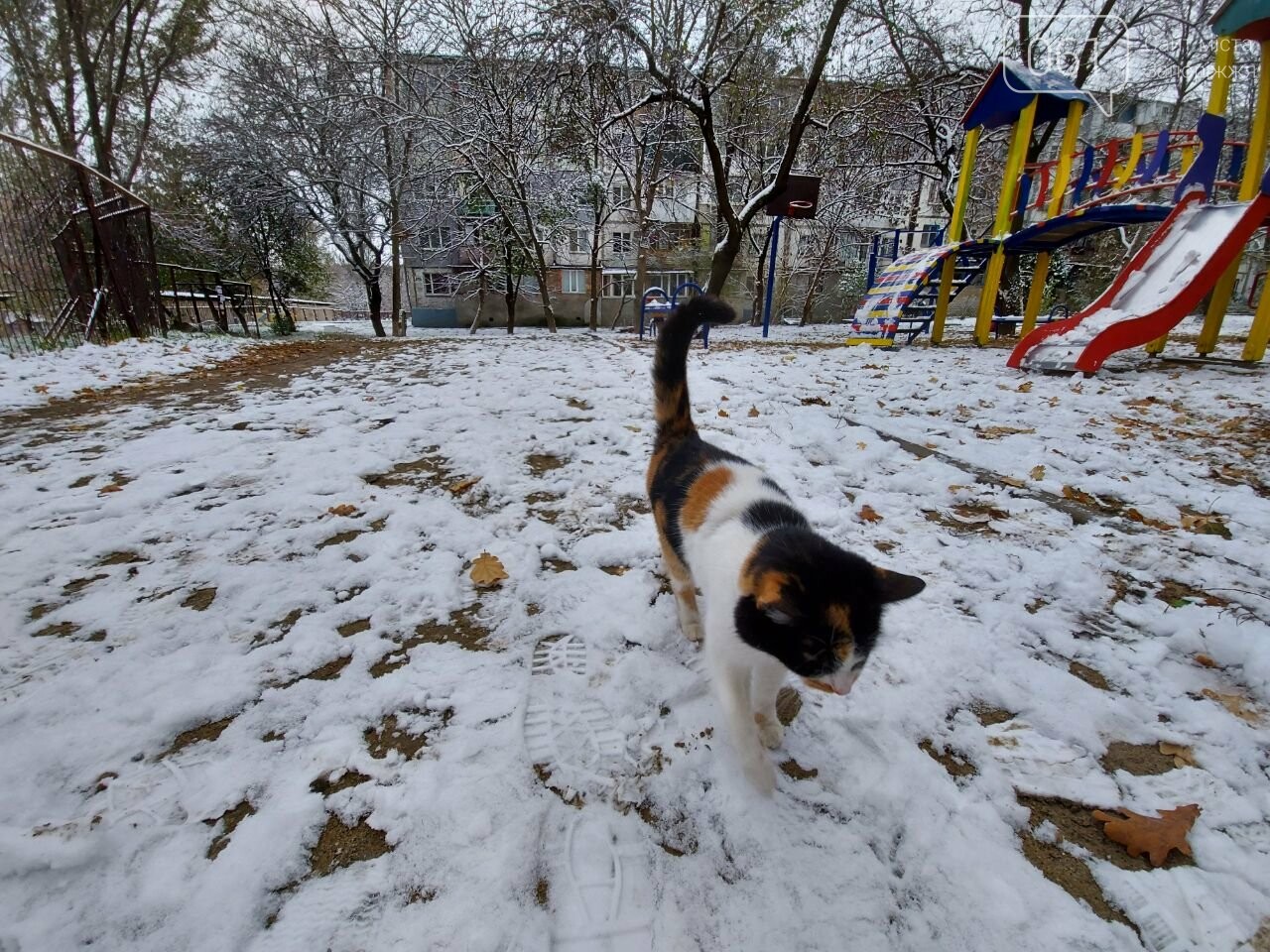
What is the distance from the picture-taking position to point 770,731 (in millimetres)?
1564

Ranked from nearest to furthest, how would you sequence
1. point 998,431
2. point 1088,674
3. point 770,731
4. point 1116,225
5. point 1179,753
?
point 1179,753, point 770,731, point 1088,674, point 998,431, point 1116,225

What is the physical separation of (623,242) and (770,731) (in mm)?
24061

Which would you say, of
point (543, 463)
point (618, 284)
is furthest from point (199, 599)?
point (618, 284)

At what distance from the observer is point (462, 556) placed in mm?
2469

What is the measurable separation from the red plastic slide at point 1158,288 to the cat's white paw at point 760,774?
21.0 feet

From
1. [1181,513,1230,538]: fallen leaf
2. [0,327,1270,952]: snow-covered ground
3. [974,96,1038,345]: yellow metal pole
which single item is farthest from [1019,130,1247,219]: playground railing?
[1181,513,1230,538]: fallen leaf

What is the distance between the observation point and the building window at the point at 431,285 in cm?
2477

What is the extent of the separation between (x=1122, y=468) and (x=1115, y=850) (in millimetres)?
2853

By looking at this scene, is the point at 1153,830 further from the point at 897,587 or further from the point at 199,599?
the point at 199,599

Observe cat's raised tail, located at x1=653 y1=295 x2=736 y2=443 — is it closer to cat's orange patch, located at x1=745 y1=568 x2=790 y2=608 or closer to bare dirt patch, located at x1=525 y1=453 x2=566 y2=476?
cat's orange patch, located at x1=745 y1=568 x2=790 y2=608

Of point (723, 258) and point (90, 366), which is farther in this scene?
point (723, 258)

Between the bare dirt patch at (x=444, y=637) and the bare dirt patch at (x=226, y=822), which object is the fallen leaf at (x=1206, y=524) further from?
the bare dirt patch at (x=226, y=822)

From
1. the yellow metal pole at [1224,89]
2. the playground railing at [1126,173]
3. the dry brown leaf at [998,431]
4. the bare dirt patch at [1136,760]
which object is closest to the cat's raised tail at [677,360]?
the bare dirt patch at [1136,760]

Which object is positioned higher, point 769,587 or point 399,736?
point 769,587
